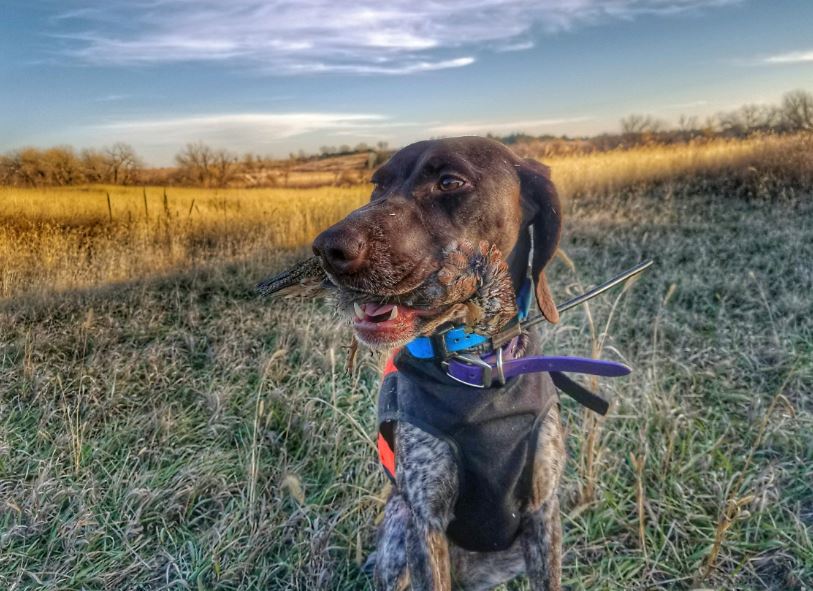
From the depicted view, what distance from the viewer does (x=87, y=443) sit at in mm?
3766

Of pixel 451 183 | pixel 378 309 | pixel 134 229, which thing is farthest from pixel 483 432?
pixel 134 229

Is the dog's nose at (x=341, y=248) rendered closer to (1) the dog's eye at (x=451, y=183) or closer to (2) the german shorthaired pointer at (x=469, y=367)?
(2) the german shorthaired pointer at (x=469, y=367)

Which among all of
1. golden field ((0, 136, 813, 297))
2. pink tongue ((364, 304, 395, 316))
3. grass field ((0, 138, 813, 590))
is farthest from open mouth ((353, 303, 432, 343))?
golden field ((0, 136, 813, 297))

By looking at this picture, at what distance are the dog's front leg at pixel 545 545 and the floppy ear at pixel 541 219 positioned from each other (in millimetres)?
725

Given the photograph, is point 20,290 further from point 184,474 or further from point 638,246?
point 638,246

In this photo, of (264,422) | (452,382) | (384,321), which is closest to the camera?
(384,321)

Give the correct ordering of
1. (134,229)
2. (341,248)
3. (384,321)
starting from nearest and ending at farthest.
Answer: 1. (341,248)
2. (384,321)
3. (134,229)

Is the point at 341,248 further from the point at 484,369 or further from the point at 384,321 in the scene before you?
the point at 484,369

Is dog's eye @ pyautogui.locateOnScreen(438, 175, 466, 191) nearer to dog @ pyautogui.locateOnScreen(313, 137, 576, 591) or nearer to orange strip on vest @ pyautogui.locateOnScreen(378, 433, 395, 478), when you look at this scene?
dog @ pyautogui.locateOnScreen(313, 137, 576, 591)

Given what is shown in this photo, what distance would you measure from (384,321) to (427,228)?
33 cm

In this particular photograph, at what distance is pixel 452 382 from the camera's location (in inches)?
90.0

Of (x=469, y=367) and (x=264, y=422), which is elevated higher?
(x=469, y=367)

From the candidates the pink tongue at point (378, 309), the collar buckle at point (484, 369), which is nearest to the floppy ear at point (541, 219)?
the collar buckle at point (484, 369)

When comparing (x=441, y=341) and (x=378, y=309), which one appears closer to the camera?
(x=378, y=309)
